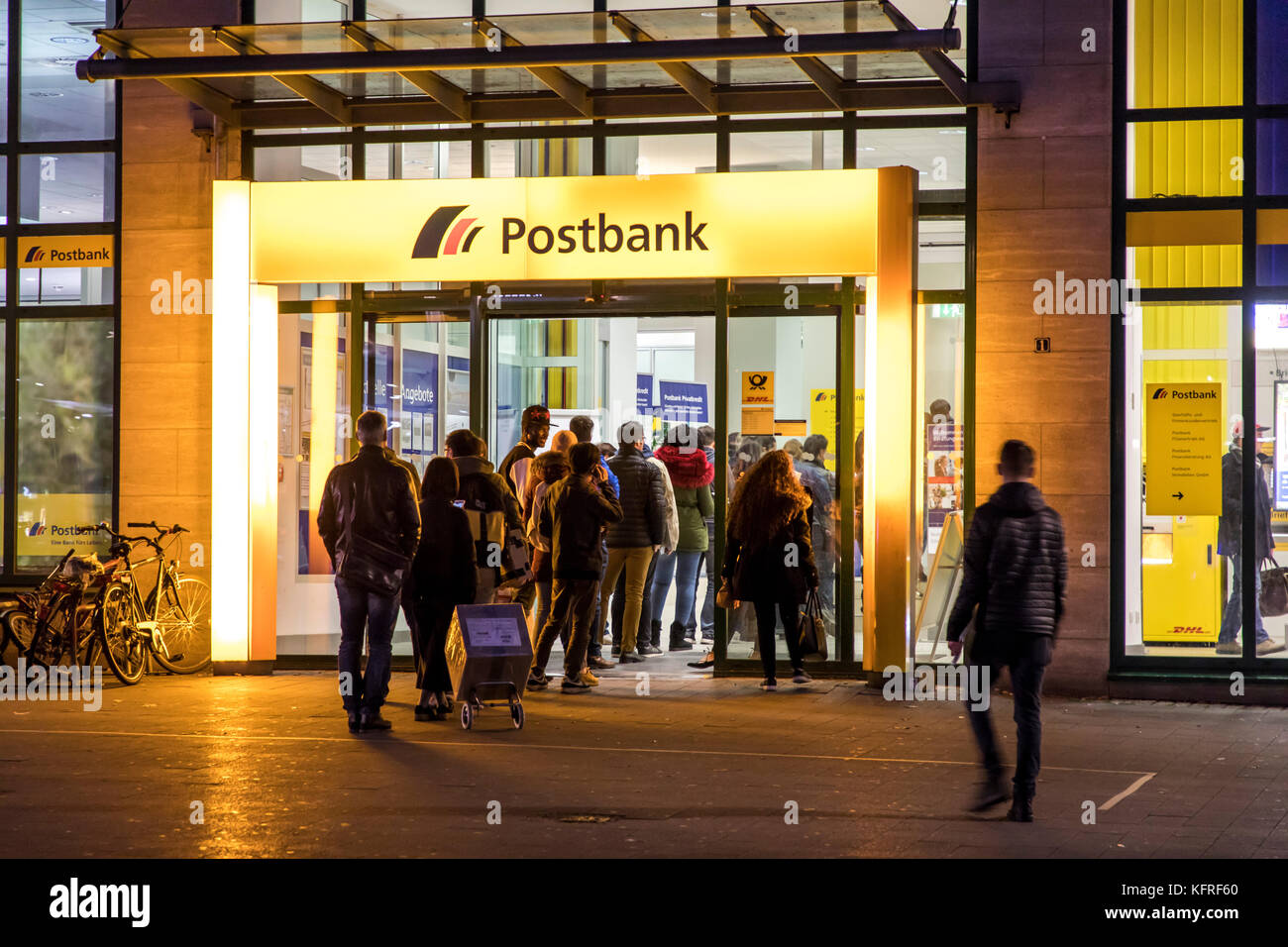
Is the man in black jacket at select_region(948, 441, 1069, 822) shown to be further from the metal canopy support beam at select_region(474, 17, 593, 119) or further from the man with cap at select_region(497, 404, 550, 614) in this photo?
the metal canopy support beam at select_region(474, 17, 593, 119)

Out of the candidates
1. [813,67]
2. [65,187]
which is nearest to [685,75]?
[813,67]

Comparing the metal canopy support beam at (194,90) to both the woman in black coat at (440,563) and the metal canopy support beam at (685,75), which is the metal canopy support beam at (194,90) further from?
the woman in black coat at (440,563)

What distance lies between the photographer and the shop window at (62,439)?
14258 millimetres

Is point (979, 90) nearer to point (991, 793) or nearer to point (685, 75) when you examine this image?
point (685, 75)

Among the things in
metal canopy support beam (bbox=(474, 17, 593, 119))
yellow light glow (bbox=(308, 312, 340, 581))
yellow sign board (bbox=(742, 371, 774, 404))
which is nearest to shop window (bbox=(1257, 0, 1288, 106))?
yellow sign board (bbox=(742, 371, 774, 404))

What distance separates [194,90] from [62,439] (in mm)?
3293

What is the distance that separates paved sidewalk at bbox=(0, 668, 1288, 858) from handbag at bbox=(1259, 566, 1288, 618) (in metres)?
0.85

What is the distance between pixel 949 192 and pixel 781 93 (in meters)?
1.52

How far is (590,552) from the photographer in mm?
11969

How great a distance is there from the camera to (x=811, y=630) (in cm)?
1277

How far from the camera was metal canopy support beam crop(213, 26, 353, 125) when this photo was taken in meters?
12.2

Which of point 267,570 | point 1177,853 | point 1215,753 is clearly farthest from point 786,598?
point 1177,853
